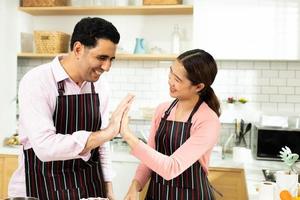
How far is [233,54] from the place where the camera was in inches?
147

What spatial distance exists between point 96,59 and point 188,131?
0.65 meters

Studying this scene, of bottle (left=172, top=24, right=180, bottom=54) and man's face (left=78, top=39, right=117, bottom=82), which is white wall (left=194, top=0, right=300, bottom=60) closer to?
bottle (left=172, top=24, right=180, bottom=54)

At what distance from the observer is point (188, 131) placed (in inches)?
90.6

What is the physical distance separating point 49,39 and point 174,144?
7.42 ft

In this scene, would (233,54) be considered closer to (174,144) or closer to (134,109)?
(134,109)

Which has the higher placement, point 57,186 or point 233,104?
point 233,104

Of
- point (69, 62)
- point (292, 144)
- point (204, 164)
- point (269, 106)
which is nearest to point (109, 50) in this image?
point (69, 62)

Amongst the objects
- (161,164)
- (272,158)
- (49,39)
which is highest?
(49,39)

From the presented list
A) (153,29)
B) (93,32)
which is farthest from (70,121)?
(153,29)

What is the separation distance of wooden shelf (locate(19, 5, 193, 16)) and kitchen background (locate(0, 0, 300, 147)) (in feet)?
0.32

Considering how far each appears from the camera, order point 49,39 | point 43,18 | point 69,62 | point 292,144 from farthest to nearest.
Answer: point 43,18
point 49,39
point 292,144
point 69,62

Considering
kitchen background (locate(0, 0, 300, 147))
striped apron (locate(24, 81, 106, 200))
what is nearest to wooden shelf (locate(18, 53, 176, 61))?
kitchen background (locate(0, 0, 300, 147))

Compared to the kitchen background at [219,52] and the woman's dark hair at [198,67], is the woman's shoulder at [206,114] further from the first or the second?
the kitchen background at [219,52]

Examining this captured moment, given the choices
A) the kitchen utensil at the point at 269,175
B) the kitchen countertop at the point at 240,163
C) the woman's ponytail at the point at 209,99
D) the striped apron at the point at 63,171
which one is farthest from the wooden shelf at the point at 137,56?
the striped apron at the point at 63,171
